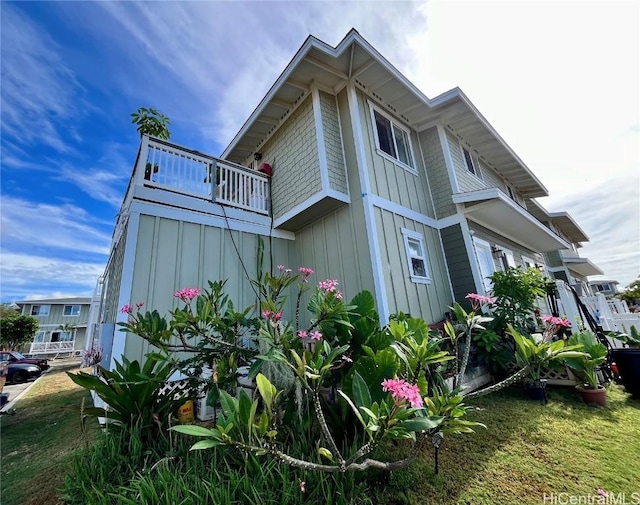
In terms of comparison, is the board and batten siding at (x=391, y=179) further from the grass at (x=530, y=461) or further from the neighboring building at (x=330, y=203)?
the grass at (x=530, y=461)

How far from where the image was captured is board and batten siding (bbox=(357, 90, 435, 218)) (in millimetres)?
5965

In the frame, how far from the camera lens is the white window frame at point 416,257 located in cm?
583

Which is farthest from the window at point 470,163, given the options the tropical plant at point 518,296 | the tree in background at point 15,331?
the tree in background at point 15,331

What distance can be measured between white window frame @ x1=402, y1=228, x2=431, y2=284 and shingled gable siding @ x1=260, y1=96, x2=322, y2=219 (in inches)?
91.1

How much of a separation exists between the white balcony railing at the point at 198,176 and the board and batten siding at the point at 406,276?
3.22m

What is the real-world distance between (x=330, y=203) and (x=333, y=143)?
4.84ft

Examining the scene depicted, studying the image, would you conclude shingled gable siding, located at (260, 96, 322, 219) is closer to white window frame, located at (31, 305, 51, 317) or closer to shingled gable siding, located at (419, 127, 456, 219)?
shingled gable siding, located at (419, 127, 456, 219)

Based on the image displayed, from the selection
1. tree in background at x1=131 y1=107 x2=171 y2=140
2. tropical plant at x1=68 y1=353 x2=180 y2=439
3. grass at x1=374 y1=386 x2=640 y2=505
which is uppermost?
tree in background at x1=131 y1=107 x2=171 y2=140

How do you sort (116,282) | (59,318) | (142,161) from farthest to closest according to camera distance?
(59,318) < (116,282) < (142,161)

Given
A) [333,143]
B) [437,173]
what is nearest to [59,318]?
[333,143]

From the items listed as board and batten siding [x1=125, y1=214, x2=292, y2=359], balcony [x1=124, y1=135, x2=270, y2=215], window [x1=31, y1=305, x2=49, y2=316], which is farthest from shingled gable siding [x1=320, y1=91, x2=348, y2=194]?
window [x1=31, y1=305, x2=49, y2=316]

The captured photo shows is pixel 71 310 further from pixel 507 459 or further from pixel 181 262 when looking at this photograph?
pixel 507 459

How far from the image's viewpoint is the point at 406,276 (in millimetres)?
5648

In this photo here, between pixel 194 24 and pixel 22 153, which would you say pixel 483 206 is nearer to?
pixel 194 24
